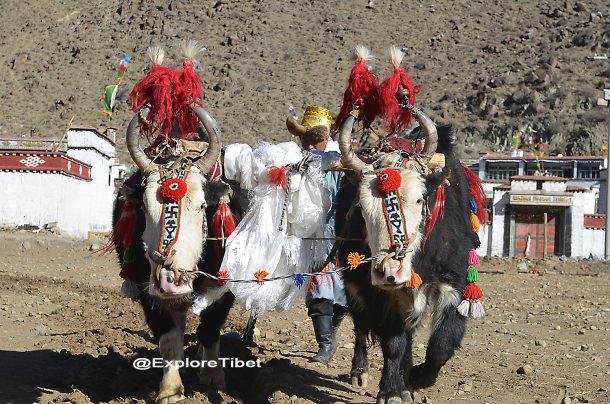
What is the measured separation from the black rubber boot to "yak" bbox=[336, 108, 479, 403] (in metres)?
1.01

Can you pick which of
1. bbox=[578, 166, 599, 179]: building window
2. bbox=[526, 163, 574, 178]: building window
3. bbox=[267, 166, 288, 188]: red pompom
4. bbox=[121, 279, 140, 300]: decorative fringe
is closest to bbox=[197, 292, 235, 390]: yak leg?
bbox=[121, 279, 140, 300]: decorative fringe

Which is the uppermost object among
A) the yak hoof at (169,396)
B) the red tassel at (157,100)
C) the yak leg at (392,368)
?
the red tassel at (157,100)

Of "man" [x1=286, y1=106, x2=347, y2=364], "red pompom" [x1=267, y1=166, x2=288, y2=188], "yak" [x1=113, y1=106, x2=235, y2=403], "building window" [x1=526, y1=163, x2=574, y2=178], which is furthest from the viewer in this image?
"building window" [x1=526, y1=163, x2=574, y2=178]

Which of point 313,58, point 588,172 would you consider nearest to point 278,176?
point 588,172

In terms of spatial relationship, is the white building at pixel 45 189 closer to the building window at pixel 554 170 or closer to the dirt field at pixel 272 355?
the dirt field at pixel 272 355

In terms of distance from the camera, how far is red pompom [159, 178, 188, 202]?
4.22 metres

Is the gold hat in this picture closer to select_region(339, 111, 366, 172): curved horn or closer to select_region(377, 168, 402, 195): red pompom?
select_region(339, 111, 366, 172): curved horn

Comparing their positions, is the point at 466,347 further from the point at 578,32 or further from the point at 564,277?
the point at 578,32

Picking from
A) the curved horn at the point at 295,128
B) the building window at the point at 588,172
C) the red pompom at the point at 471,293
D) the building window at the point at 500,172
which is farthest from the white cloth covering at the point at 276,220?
the building window at the point at 588,172

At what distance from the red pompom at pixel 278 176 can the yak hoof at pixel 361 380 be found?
4.39ft

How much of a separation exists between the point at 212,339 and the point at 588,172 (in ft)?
109

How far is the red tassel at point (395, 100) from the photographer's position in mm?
4922

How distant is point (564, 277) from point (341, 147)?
1466 centimetres

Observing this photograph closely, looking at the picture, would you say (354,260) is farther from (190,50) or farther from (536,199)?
(536,199)
